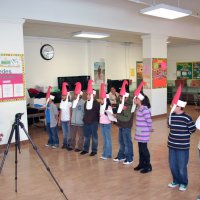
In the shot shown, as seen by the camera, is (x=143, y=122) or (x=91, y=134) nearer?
(x=143, y=122)

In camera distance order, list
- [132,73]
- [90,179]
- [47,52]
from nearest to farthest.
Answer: [90,179] → [47,52] → [132,73]

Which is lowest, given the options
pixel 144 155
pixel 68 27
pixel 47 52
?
pixel 144 155

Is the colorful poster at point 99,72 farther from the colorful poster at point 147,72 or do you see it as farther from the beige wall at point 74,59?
the colorful poster at point 147,72

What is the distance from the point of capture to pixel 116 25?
7.49 metres

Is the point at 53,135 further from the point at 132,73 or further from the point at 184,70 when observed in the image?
the point at 184,70

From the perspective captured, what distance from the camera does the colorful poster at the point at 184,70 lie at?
1261cm

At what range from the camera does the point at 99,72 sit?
11188 millimetres

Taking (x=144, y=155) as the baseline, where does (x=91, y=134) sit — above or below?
above

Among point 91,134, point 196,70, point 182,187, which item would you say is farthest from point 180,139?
point 196,70

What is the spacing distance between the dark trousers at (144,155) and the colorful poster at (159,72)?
4.88 m

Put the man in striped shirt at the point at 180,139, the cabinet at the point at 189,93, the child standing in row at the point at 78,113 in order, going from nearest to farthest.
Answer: the man in striped shirt at the point at 180,139 < the child standing in row at the point at 78,113 < the cabinet at the point at 189,93

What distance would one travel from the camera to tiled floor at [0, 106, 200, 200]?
3480 mm

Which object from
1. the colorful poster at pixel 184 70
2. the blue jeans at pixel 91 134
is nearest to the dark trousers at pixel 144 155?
the blue jeans at pixel 91 134

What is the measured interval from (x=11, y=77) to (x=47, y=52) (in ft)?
13.6
